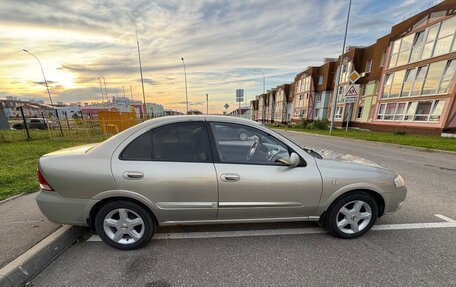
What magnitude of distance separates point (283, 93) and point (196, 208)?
1905 inches

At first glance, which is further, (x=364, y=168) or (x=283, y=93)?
(x=283, y=93)

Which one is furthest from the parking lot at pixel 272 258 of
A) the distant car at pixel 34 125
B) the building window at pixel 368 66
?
the distant car at pixel 34 125

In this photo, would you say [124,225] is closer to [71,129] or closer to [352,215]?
[352,215]

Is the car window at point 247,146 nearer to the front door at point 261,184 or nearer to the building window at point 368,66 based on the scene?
the front door at point 261,184

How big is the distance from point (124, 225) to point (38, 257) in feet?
2.88

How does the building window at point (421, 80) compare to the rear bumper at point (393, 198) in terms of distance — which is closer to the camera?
the rear bumper at point (393, 198)

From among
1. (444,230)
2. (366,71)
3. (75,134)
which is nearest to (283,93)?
(366,71)

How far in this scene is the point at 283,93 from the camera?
47.5 m

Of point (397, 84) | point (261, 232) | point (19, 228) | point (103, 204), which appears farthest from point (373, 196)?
point (397, 84)

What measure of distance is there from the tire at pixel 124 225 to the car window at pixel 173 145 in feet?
2.03

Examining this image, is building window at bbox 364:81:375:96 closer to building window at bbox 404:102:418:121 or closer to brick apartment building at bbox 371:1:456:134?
brick apartment building at bbox 371:1:456:134

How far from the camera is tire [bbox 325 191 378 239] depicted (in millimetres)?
2701

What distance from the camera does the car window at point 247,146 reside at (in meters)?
2.61

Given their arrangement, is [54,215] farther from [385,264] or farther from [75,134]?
[75,134]
